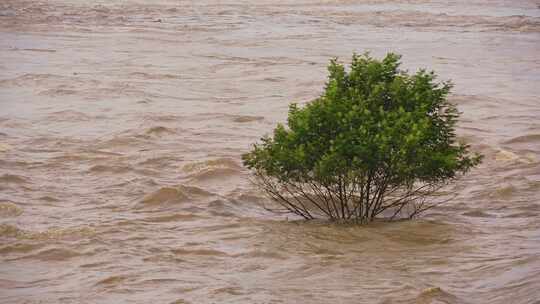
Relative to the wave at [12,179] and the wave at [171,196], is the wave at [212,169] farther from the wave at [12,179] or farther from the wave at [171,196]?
the wave at [12,179]

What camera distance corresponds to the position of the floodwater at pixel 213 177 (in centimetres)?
916

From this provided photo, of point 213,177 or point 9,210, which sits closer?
point 9,210

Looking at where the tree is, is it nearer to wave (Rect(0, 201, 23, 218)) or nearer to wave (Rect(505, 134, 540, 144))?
wave (Rect(0, 201, 23, 218))

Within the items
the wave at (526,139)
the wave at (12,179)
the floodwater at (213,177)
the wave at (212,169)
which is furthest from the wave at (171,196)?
the wave at (526,139)

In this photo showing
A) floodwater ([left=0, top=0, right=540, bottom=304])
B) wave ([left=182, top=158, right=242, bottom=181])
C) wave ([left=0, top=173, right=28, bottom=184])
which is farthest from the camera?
wave ([left=182, top=158, right=242, bottom=181])

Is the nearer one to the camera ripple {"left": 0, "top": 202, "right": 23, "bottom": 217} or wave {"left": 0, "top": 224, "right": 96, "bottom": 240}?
wave {"left": 0, "top": 224, "right": 96, "bottom": 240}

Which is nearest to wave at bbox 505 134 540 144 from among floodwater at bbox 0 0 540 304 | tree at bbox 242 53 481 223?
floodwater at bbox 0 0 540 304

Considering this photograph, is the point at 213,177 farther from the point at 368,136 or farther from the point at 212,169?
the point at 368,136

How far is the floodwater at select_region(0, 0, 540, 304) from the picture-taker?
916 cm

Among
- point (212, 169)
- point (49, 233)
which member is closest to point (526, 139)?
point (212, 169)

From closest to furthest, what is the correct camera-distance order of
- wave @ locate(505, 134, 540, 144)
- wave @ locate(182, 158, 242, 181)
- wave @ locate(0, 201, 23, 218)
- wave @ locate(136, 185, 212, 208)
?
wave @ locate(0, 201, 23, 218)
wave @ locate(136, 185, 212, 208)
wave @ locate(182, 158, 242, 181)
wave @ locate(505, 134, 540, 144)

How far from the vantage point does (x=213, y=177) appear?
48.0ft

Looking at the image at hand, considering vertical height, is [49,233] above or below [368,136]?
below

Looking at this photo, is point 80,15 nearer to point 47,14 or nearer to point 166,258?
Answer: point 47,14
